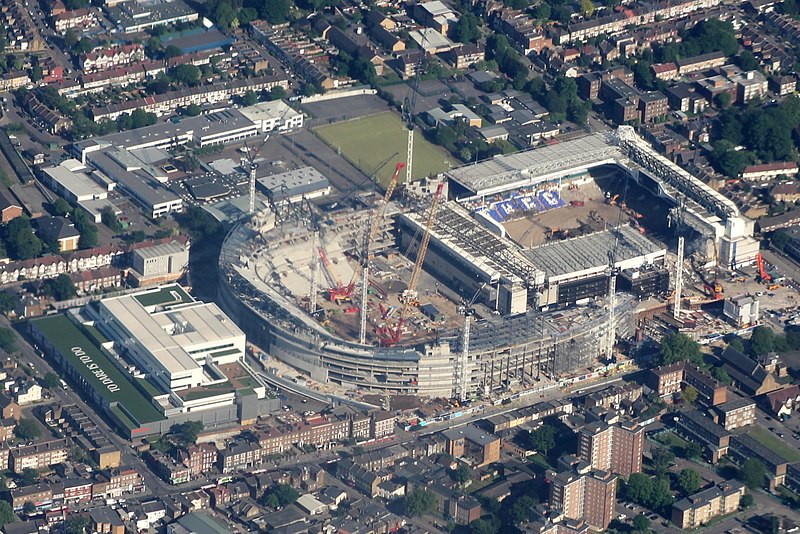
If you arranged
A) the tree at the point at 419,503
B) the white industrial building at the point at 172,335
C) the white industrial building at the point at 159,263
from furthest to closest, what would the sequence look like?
the white industrial building at the point at 159,263, the white industrial building at the point at 172,335, the tree at the point at 419,503

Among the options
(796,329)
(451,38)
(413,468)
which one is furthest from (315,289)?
Result: (451,38)

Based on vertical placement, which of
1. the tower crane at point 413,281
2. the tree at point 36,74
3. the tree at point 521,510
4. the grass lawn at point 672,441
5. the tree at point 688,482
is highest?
the tree at point 36,74

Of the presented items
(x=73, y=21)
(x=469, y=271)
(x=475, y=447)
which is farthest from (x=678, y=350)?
(x=73, y=21)

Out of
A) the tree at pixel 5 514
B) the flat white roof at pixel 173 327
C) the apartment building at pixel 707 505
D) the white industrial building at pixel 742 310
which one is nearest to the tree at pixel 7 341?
the flat white roof at pixel 173 327

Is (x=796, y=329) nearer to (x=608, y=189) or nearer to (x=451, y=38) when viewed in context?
(x=608, y=189)

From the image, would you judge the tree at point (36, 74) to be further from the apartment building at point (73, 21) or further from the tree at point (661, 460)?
the tree at point (661, 460)

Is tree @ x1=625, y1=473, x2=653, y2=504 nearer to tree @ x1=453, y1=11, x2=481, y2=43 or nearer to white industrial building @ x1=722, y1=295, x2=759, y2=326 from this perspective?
white industrial building @ x1=722, y1=295, x2=759, y2=326
